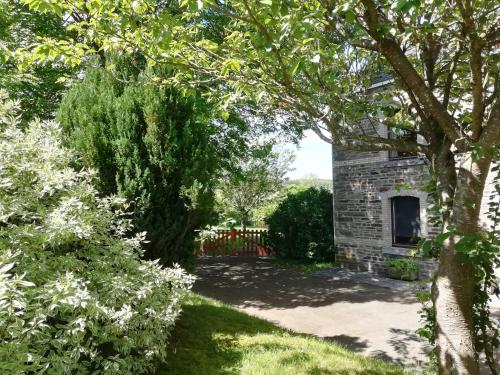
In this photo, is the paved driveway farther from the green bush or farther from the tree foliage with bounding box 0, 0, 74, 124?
the tree foliage with bounding box 0, 0, 74, 124

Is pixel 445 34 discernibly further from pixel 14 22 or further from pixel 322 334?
pixel 14 22

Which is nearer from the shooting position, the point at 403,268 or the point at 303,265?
the point at 403,268

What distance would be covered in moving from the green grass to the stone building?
684 mm

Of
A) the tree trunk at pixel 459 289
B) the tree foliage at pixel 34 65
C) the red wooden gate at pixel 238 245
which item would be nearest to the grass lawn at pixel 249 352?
the tree trunk at pixel 459 289

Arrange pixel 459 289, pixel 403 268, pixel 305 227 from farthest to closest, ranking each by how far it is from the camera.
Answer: pixel 305 227, pixel 403 268, pixel 459 289

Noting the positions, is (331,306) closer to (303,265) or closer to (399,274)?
(399,274)

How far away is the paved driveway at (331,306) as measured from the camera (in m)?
6.78

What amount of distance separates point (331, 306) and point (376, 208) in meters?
5.04

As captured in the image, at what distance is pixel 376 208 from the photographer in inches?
513

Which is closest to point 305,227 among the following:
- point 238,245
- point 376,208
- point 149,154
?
point 376,208

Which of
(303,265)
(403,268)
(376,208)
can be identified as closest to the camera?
(403,268)

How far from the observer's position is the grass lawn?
16.8ft

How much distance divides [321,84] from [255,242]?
14.5 meters

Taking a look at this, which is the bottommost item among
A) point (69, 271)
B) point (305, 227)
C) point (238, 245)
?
point (238, 245)
